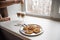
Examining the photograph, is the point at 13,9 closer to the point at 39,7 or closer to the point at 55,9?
the point at 39,7

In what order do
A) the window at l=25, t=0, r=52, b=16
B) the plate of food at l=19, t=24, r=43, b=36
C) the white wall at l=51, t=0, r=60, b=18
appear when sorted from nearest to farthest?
the plate of food at l=19, t=24, r=43, b=36 < the white wall at l=51, t=0, r=60, b=18 < the window at l=25, t=0, r=52, b=16

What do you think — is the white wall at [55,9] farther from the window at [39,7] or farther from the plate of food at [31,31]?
the plate of food at [31,31]

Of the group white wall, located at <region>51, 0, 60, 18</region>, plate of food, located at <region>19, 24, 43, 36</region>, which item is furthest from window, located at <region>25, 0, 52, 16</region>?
plate of food, located at <region>19, 24, 43, 36</region>

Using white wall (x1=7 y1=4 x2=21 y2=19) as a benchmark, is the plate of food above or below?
below

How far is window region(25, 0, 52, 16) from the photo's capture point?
1.54m

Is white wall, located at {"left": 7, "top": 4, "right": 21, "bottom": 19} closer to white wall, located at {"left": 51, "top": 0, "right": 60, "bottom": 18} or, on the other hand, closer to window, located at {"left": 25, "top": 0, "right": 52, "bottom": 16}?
window, located at {"left": 25, "top": 0, "right": 52, "bottom": 16}

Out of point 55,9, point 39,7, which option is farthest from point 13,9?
point 55,9

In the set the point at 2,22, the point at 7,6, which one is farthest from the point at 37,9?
the point at 2,22

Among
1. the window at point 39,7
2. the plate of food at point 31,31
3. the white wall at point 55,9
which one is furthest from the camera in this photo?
the window at point 39,7

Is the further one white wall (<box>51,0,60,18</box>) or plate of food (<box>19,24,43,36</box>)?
white wall (<box>51,0,60,18</box>)

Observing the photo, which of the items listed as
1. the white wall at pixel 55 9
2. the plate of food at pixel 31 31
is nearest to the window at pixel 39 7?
the white wall at pixel 55 9

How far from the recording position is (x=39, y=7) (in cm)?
162

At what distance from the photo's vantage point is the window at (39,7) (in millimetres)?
1536

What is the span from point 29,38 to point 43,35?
0.15 m
